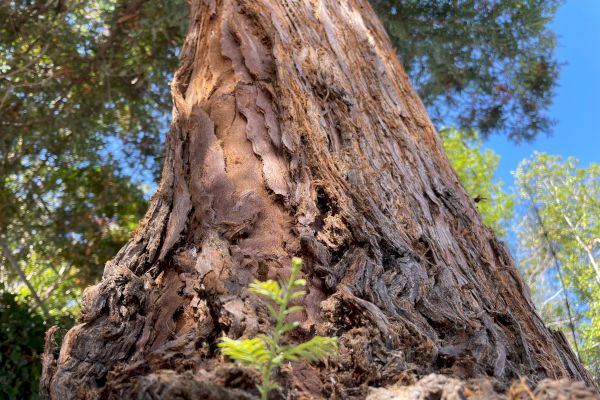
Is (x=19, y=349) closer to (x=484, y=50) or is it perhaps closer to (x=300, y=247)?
(x=300, y=247)

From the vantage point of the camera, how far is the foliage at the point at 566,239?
6324mm

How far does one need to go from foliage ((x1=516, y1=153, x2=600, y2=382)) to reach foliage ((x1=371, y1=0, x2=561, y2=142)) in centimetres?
99

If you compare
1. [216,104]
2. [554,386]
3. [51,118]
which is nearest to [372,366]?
[554,386]

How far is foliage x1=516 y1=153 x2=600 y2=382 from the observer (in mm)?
6324

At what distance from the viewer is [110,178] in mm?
7508

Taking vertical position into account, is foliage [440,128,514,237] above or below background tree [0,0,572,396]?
above

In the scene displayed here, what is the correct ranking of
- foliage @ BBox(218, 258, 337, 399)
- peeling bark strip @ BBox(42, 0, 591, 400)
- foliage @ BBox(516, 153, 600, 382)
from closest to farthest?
foliage @ BBox(218, 258, 337, 399)
peeling bark strip @ BBox(42, 0, 591, 400)
foliage @ BBox(516, 153, 600, 382)

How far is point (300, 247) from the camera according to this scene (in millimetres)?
1710

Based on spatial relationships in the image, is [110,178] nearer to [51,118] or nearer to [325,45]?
[51,118]

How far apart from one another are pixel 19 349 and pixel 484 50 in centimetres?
570

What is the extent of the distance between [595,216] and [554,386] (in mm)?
7960

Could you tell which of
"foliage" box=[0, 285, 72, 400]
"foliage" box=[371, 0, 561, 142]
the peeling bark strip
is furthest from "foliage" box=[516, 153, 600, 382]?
"foliage" box=[0, 285, 72, 400]

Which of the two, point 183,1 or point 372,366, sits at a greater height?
point 183,1

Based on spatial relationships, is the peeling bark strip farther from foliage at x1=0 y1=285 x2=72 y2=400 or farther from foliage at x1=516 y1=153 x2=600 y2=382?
foliage at x1=516 y1=153 x2=600 y2=382
